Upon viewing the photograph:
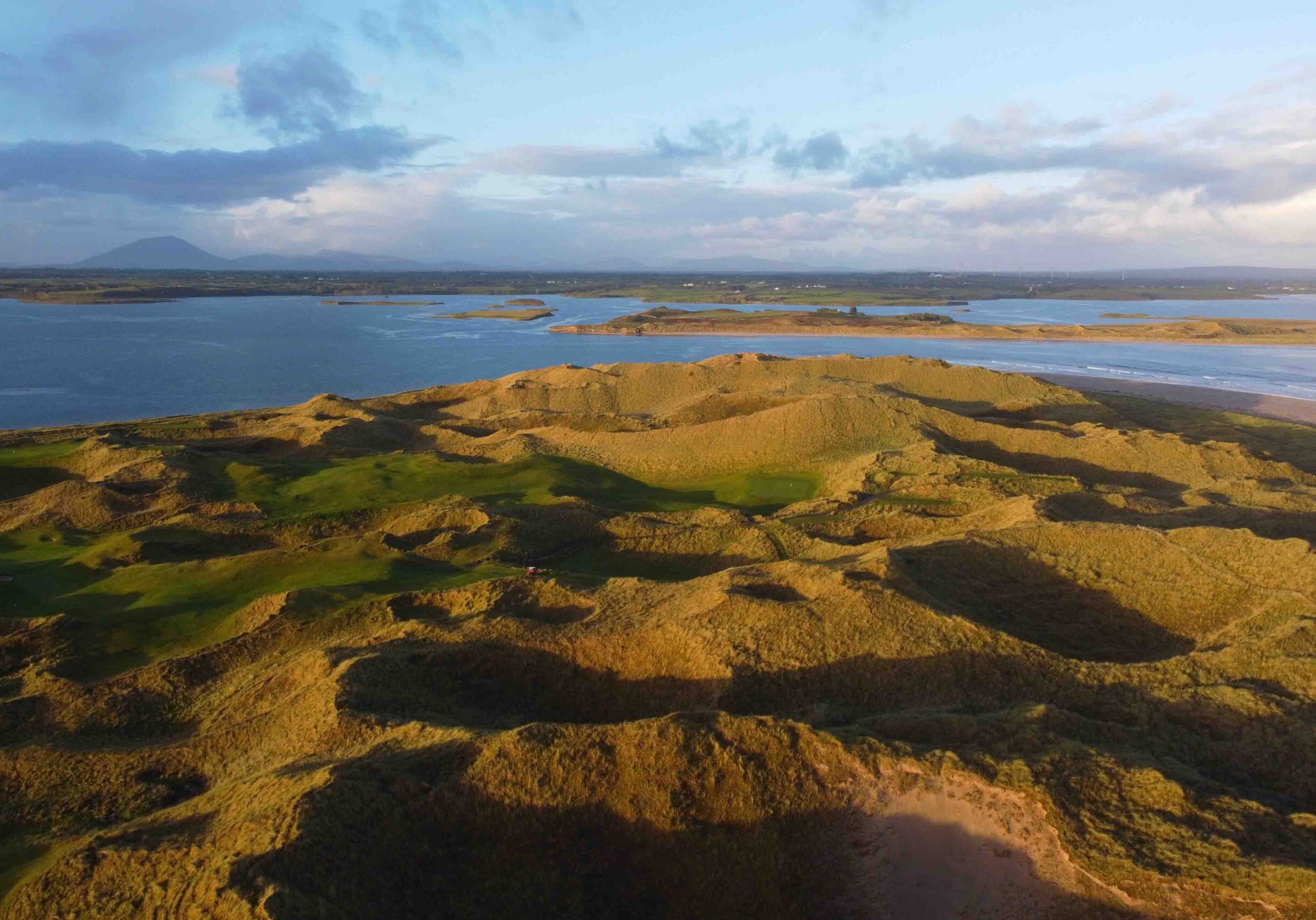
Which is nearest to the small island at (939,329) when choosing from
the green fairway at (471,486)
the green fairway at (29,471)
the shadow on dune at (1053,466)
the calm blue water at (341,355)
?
the calm blue water at (341,355)

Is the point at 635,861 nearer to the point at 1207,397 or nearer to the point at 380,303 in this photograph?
the point at 1207,397

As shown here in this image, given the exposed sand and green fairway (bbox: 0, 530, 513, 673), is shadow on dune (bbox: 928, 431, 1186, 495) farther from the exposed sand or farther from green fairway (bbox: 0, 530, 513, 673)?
the exposed sand

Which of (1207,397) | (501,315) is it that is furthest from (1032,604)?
(501,315)

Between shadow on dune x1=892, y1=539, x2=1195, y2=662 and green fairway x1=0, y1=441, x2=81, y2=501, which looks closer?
shadow on dune x1=892, y1=539, x2=1195, y2=662

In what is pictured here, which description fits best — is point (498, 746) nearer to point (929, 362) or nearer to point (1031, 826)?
point (1031, 826)

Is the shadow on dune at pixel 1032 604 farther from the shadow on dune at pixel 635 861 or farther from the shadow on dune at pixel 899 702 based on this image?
the shadow on dune at pixel 635 861

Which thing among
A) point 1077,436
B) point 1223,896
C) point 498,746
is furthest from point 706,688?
point 1077,436

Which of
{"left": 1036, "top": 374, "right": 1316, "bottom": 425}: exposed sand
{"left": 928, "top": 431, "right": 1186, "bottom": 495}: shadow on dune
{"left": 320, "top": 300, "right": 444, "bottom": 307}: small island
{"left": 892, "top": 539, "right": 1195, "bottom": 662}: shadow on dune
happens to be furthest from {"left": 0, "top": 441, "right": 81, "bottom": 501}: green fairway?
{"left": 320, "top": 300, "right": 444, "bottom": 307}: small island
